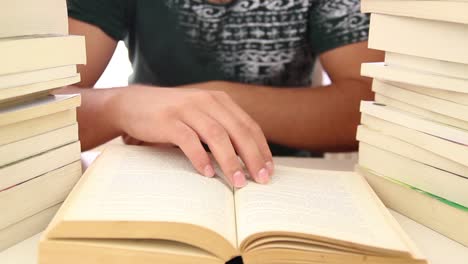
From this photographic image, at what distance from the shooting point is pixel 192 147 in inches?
26.4

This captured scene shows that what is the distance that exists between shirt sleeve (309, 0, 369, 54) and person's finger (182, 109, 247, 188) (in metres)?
0.53

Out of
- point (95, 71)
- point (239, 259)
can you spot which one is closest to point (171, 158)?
point (239, 259)

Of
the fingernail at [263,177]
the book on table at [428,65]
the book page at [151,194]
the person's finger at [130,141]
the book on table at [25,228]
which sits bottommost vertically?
the book on table at [25,228]

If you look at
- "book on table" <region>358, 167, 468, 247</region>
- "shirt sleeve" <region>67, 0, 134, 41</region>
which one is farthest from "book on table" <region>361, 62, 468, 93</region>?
"shirt sleeve" <region>67, 0, 134, 41</region>

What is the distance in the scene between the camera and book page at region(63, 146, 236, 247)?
1.63 ft

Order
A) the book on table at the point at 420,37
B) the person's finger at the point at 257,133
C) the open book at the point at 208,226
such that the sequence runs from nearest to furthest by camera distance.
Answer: the open book at the point at 208,226 → the book on table at the point at 420,37 → the person's finger at the point at 257,133

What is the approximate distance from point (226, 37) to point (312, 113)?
26cm

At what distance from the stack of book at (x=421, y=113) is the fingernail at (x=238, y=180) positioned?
0.19m

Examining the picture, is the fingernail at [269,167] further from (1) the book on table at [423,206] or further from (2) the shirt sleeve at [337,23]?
(2) the shirt sleeve at [337,23]

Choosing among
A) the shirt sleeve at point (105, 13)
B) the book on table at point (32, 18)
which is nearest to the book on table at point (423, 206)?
the book on table at point (32, 18)

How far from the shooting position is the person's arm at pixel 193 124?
658 mm

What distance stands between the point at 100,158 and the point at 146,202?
171mm

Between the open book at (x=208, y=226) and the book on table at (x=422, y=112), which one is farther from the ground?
the book on table at (x=422, y=112)

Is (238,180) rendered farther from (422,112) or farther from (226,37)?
(226,37)
